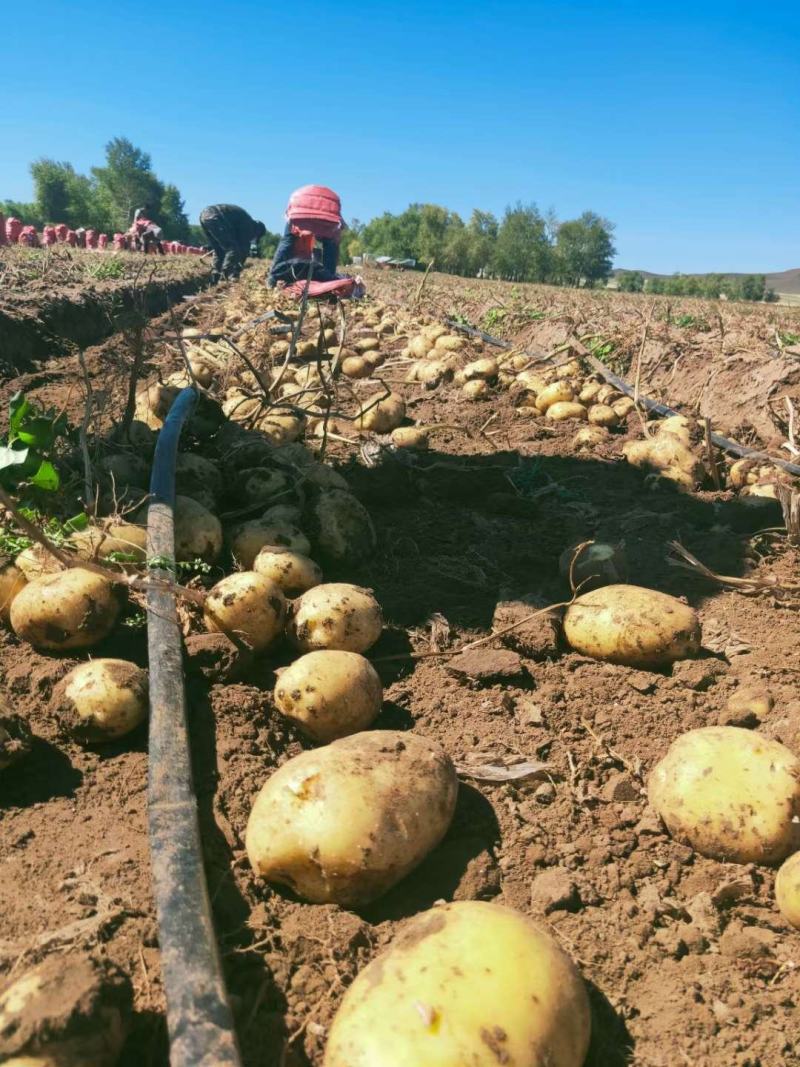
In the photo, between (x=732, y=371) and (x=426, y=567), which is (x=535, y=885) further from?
(x=732, y=371)

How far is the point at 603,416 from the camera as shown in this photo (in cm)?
693

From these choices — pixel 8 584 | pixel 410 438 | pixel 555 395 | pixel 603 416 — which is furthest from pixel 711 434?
pixel 8 584

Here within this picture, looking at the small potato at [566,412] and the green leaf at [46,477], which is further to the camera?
the small potato at [566,412]

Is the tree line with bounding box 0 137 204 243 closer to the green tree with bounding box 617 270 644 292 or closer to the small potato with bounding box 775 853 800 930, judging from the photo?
the green tree with bounding box 617 270 644 292

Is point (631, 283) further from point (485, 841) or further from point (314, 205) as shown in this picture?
point (485, 841)

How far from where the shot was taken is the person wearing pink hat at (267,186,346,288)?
14609 millimetres

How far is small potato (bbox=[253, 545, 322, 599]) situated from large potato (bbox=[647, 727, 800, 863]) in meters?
1.67

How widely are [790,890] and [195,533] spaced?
266 cm

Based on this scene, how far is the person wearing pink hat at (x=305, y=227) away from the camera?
14.6 m

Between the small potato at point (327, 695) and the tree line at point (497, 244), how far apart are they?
62.4 m

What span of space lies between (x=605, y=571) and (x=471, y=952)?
235cm

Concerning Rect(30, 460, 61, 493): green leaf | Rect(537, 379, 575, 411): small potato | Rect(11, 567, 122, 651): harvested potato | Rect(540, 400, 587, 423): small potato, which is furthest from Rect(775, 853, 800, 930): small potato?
Rect(537, 379, 575, 411): small potato

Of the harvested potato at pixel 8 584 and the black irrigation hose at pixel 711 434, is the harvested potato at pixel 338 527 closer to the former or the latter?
the harvested potato at pixel 8 584

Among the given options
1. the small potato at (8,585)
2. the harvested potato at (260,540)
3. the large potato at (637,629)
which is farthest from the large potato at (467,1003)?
the small potato at (8,585)
